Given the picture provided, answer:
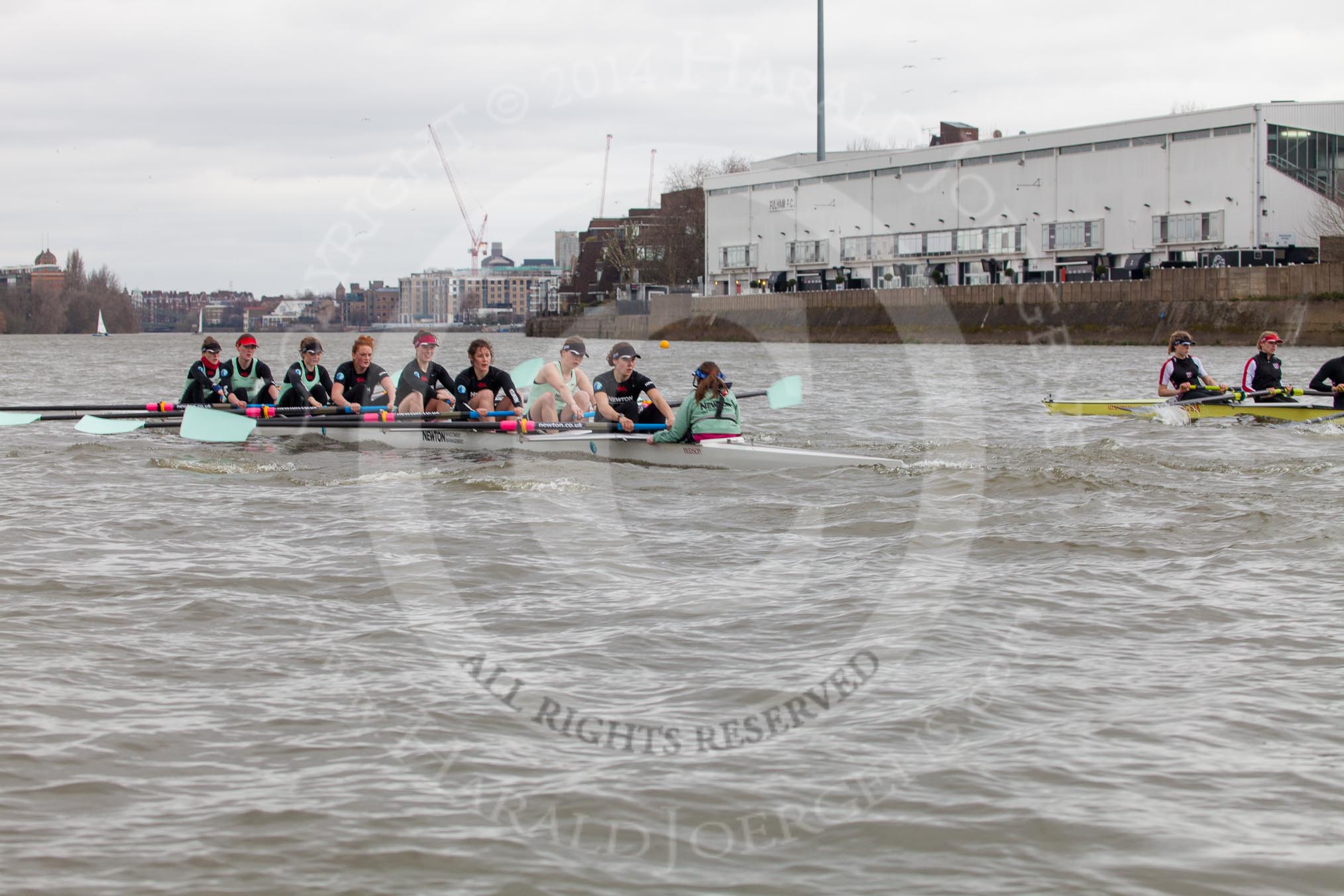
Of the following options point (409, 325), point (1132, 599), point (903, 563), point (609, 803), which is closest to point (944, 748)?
point (609, 803)

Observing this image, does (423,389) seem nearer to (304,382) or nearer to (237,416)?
(304,382)

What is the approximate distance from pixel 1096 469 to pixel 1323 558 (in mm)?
5104

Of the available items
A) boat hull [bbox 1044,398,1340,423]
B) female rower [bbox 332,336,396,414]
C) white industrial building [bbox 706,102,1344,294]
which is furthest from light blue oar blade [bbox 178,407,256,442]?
white industrial building [bbox 706,102,1344,294]

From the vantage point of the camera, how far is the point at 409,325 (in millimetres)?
67812

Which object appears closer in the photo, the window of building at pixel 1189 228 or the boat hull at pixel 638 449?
the boat hull at pixel 638 449

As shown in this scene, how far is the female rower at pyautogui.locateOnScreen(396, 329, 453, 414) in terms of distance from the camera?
17.0 metres

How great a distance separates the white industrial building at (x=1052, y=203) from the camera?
60219 mm

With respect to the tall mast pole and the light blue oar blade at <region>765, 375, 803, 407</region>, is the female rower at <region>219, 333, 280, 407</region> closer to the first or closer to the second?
the light blue oar blade at <region>765, 375, 803, 407</region>

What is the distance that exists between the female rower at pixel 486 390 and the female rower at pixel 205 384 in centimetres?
412

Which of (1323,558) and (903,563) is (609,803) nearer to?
(903,563)

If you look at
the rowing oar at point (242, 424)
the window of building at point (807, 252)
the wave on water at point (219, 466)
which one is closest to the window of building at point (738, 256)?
the window of building at point (807, 252)

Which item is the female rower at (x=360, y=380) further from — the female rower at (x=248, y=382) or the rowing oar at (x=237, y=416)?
the female rower at (x=248, y=382)

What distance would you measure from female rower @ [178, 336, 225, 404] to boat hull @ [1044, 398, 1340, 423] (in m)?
13.4

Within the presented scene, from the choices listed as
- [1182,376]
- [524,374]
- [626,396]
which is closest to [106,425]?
[524,374]
